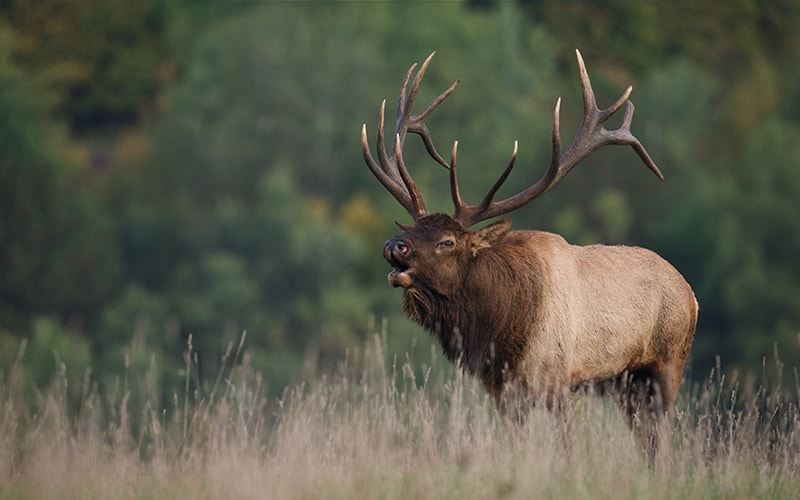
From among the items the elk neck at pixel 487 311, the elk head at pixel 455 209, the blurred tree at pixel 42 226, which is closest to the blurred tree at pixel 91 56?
the blurred tree at pixel 42 226

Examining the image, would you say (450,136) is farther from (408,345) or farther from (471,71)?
(408,345)

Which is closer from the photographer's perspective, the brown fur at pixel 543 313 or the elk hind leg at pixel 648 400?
the brown fur at pixel 543 313

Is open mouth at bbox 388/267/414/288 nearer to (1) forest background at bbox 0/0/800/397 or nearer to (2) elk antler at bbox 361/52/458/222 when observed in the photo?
(2) elk antler at bbox 361/52/458/222

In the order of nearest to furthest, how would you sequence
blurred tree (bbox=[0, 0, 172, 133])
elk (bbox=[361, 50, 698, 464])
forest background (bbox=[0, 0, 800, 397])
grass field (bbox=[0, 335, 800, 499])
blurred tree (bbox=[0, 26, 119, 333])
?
1. grass field (bbox=[0, 335, 800, 499])
2. elk (bbox=[361, 50, 698, 464])
3. forest background (bbox=[0, 0, 800, 397])
4. blurred tree (bbox=[0, 26, 119, 333])
5. blurred tree (bbox=[0, 0, 172, 133])

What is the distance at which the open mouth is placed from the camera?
889 cm

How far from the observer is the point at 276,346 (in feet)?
156

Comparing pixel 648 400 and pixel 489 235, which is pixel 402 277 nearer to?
pixel 489 235

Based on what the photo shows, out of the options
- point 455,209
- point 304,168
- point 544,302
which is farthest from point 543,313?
point 304,168

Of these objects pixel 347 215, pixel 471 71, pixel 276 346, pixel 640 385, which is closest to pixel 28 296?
pixel 276 346

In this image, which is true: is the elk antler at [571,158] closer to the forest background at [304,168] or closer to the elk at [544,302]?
the elk at [544,302]

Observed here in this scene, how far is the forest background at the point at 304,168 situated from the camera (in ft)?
156

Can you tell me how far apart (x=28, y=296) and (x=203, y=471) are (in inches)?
1700

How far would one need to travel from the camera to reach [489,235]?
9312 mm

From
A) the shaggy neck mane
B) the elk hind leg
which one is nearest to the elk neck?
the shaggy neck mane
